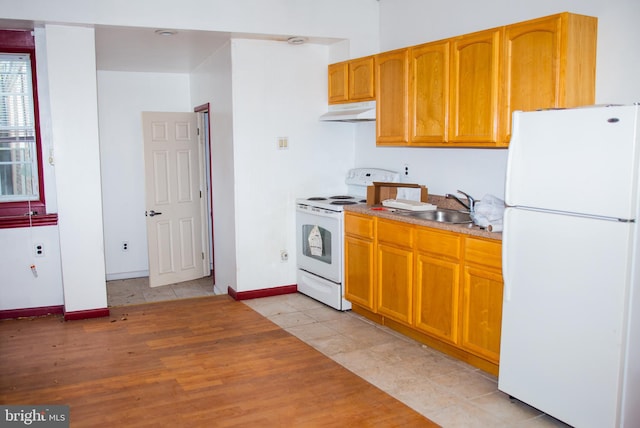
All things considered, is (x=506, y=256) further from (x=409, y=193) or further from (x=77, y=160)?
(x=77, y=160)

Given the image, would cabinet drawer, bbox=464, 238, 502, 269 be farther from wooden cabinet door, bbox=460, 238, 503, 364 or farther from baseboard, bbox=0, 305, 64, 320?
baseboard, bbox=0, 305, 64, 320

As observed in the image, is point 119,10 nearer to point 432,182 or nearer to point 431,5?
point 431,5

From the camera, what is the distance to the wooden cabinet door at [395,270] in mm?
4176

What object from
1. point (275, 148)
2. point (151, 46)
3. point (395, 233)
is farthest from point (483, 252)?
point (151, 46)

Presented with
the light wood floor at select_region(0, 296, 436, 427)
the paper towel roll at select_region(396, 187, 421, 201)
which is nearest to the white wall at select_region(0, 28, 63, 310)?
the light wood floor at select_region(0, 296, 436, 427)

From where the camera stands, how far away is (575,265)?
2.78 metres

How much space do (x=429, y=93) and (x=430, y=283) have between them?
1433 millimetres

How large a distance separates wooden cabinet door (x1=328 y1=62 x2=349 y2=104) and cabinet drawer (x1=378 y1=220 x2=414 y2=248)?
5.16 ft

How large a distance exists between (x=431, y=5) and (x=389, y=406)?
11.0ft

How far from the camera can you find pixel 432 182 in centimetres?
481

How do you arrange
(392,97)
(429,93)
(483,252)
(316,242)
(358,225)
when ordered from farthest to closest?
(316,242), (358,225), (392,97), (429,93), (483,252)

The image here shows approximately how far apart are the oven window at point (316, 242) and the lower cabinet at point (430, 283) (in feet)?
0.92

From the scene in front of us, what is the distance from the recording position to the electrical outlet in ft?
16.3

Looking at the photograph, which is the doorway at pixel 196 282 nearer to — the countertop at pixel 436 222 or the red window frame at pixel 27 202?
the red window frame at pixel 27 202
